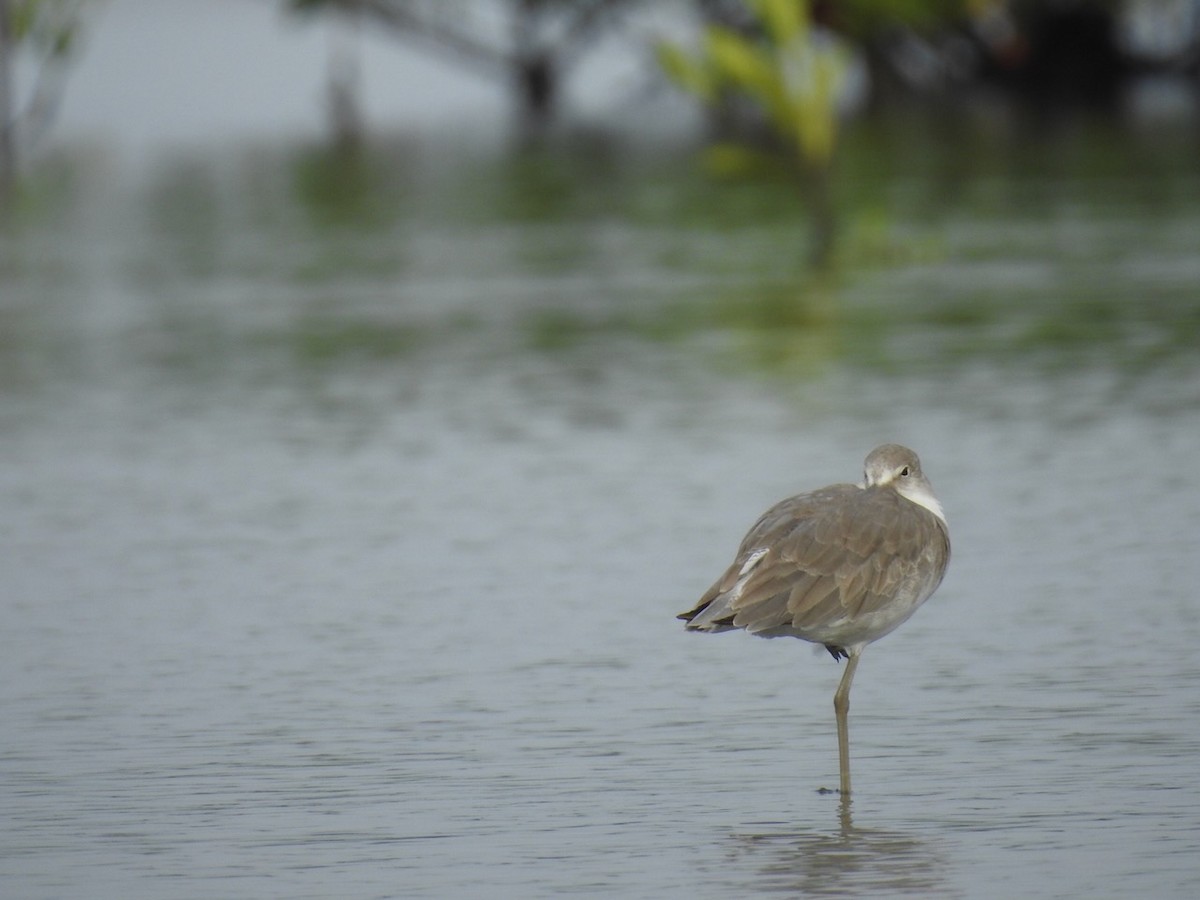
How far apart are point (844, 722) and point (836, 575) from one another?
399 millimetres

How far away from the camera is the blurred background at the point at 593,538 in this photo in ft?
20.6

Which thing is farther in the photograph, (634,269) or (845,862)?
(634,269)

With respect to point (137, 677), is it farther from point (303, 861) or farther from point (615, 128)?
point (615, 128)

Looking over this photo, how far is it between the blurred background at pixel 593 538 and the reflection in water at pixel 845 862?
2cm

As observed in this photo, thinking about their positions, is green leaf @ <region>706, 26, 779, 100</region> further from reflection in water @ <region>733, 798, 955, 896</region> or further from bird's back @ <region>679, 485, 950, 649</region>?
reflection in water @ <region>733, 798, 955, 896</region>

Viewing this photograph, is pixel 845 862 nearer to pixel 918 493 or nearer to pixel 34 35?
pixel 918 493

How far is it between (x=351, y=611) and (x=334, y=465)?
2932 millimetres

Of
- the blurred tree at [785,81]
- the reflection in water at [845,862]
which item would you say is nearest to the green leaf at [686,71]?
the blurred tree at [785,81]

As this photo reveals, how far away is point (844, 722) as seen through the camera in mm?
6594

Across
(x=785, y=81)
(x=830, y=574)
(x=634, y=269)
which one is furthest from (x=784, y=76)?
(x=830, y=574)

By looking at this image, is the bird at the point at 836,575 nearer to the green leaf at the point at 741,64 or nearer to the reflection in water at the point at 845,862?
the reflection in water at the point at 845,862

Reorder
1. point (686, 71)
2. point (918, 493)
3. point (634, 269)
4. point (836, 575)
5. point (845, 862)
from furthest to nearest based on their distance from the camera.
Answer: point (634, 269) < point (686, 71) < point (918, 493) < point (836, 575) < point (845, 862)

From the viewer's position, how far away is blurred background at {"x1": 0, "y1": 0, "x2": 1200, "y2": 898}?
6.27 m

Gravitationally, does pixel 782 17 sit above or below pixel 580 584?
above
